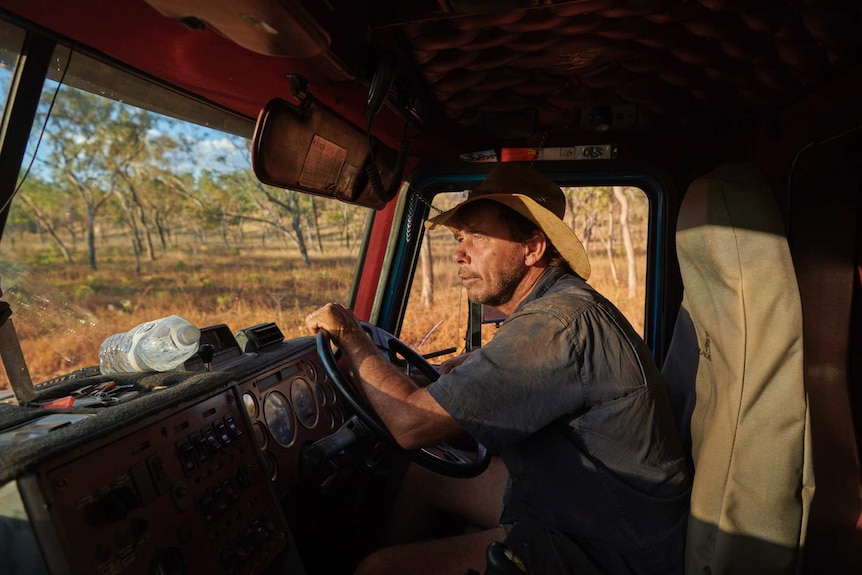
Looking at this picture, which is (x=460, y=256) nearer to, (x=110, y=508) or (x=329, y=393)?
(x=329, y=393)

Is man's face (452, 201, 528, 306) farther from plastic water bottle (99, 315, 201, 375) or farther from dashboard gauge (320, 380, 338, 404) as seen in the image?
plastic water bottle (99, 315, 201, 375)

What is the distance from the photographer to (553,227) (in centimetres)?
179

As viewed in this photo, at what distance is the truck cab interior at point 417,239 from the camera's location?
1.22 meters

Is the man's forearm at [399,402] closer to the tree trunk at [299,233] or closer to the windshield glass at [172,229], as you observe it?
the windshield glass at [172,229]

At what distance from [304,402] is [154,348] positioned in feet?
2.04

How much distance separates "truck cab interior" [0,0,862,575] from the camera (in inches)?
48.0

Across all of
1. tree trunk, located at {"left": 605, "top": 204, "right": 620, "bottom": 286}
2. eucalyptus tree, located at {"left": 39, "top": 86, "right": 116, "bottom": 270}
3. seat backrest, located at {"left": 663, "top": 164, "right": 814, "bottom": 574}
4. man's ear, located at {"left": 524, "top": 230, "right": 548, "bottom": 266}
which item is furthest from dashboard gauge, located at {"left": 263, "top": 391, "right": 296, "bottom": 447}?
tree trunk, located at {"left": 605, "top": 204, "right": 620, "bottom": 286}

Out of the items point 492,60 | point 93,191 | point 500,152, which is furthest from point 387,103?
point 93,191

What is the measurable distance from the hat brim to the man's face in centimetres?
6

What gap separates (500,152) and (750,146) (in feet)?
3.78

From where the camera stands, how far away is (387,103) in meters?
2.01

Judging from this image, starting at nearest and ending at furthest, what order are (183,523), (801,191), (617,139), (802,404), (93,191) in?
(802,404), (183,523), (801,191), (617,139), (93,191)

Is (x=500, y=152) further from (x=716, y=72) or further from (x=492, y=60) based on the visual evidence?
(x=716, y=72)

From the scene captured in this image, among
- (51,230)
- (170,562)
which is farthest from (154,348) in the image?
(51,230)
